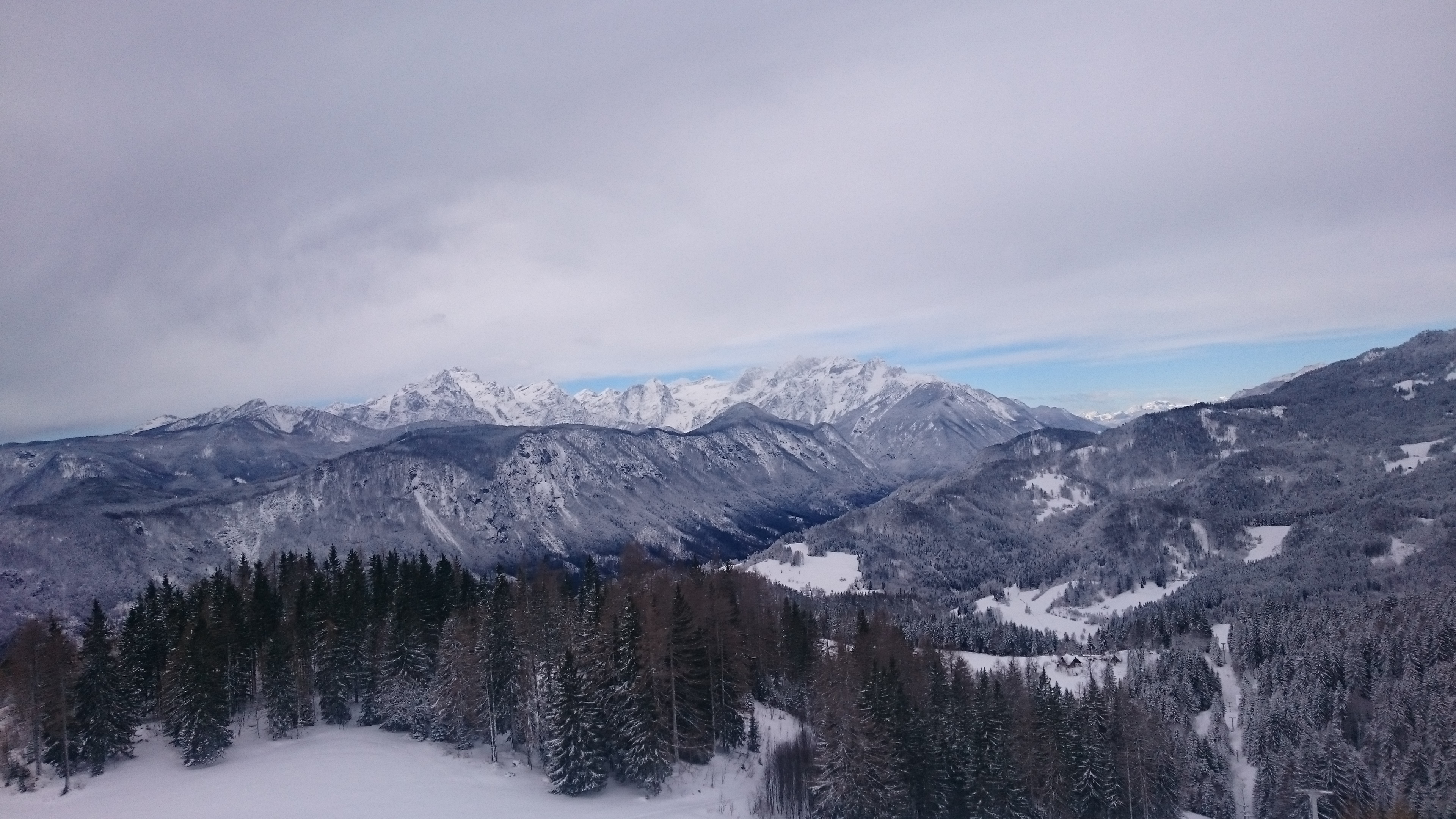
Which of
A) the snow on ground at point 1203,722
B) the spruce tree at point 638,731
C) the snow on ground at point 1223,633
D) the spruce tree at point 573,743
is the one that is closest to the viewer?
the spruce tree at point 573,743

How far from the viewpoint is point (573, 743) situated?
170 feet

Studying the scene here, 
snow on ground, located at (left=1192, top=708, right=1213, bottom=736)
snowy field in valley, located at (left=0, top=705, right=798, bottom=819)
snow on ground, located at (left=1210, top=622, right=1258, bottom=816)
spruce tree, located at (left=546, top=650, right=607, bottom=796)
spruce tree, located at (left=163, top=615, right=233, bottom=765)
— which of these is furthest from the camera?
snow on ground, located at (left=1192, top=708, right=1213, bottom=736)

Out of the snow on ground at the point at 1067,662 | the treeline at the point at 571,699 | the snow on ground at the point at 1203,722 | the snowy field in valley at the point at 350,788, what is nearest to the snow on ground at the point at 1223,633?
the snow on ground at the point at 1067,662

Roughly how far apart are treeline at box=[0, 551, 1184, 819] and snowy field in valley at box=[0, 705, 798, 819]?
4.64 feet

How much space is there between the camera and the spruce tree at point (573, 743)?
169ft

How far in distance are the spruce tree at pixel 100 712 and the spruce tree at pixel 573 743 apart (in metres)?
30.1

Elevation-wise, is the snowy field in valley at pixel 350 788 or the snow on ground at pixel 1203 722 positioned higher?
the snowy field in valley at pixel 350 788

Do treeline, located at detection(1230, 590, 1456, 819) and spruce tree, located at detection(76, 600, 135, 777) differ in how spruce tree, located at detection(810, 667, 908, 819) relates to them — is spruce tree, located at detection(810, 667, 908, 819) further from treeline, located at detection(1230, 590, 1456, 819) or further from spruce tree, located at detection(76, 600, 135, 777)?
spruce tree, located at detection(76, 600, 135, 777)

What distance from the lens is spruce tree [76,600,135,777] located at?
1994 inches

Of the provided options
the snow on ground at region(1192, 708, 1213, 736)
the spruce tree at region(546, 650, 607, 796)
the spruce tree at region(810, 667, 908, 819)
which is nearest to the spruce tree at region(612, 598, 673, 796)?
→ the spruce tree at region(546, 650, 607, 796)

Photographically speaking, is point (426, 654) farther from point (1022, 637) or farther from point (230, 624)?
point (1022, 637)

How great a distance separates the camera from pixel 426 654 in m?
63.3

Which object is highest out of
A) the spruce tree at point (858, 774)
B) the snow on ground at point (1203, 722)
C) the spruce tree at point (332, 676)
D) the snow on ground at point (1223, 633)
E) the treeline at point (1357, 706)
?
the spruce tree at point (332, 676)

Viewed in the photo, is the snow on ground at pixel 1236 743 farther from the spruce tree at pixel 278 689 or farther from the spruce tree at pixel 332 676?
the spruce tree at pixel 278 689
